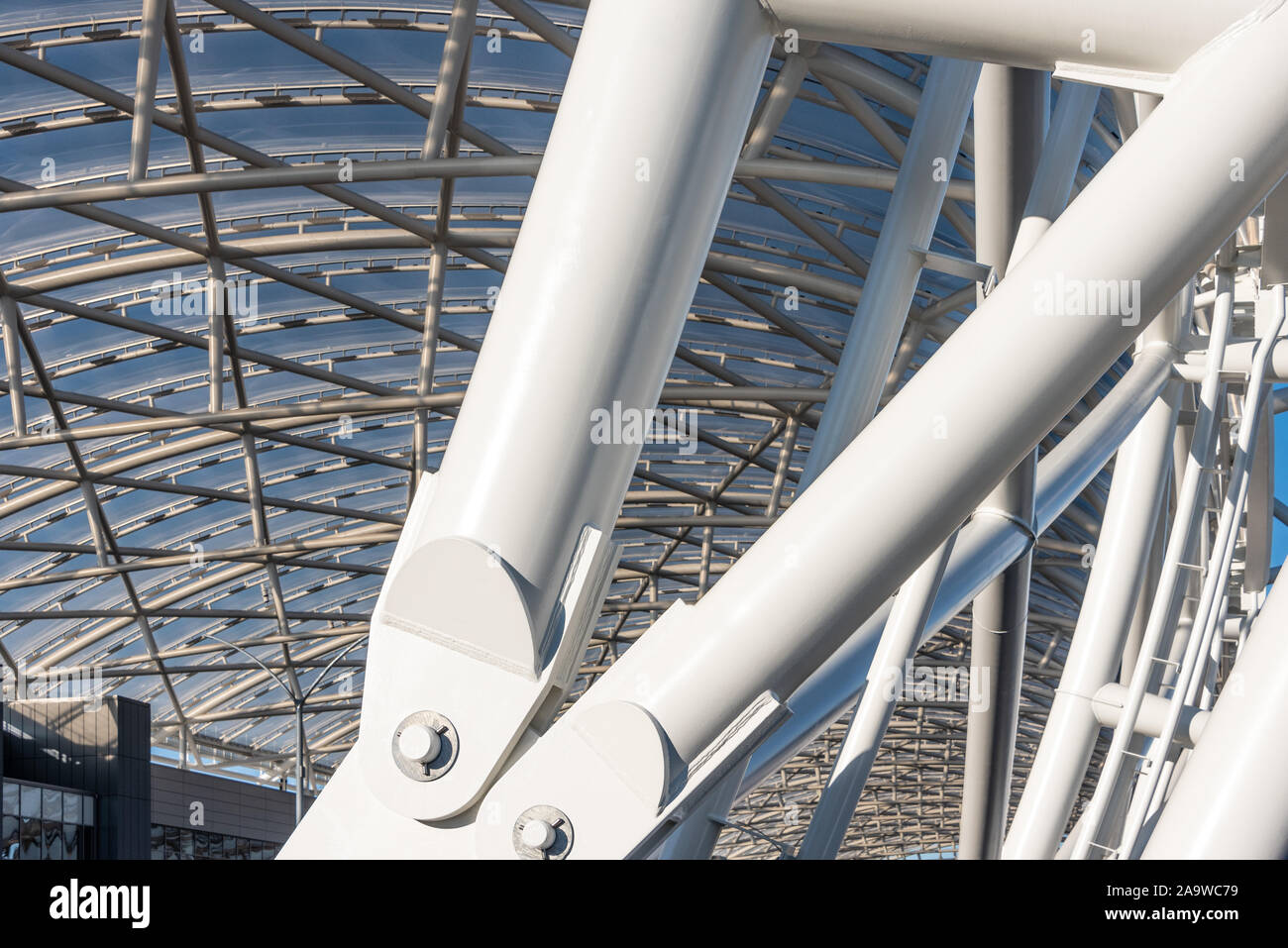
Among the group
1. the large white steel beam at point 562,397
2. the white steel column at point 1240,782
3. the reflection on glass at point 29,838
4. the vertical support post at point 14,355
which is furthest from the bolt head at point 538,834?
the reflection on glass at point 29,838

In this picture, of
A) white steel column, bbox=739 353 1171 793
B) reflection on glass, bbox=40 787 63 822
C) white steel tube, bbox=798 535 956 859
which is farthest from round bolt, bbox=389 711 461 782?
reflection on glass, bbox=40 787 63 822

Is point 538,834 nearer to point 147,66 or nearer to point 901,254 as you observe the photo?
point 901,254

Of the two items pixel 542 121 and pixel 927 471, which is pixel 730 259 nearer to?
pixel 542 121

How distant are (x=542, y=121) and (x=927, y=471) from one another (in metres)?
23.5

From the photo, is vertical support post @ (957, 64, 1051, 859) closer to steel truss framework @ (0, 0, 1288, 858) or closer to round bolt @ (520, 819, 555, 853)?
steel truss framework @ (0, 0, 1288, 858)

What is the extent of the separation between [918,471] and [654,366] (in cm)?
51

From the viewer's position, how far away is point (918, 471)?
2031 millimetres

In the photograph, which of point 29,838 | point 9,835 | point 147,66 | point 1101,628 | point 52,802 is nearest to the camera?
point 1101,628

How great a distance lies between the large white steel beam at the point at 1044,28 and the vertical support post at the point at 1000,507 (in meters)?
3.82

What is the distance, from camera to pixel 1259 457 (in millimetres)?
18328

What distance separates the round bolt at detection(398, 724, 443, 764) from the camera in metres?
2.17

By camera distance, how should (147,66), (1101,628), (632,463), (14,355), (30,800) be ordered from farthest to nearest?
1. (30,800)
2. (14,355)
3. (147,66)
4. (1101,628)
5. (632,463)

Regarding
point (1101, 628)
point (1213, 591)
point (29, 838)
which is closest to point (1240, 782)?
point (1213, 591)

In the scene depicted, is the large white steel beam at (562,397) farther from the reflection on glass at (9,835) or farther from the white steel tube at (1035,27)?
the reflection on glass at (9,835)
